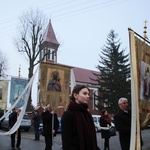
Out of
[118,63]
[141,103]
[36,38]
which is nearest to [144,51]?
[141,103]

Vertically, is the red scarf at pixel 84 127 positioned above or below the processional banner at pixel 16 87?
below

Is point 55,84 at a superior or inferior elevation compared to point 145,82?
superior

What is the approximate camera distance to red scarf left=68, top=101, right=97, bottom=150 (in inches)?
145

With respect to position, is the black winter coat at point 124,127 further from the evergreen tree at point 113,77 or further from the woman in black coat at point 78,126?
the evergreen tree at point 113,77

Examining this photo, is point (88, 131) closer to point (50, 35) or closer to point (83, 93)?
point (83, 93)

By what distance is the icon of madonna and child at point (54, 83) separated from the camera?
1190 centimetres

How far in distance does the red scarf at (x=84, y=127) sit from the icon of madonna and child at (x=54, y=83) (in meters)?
7.98

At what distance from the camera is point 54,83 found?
12.3 m

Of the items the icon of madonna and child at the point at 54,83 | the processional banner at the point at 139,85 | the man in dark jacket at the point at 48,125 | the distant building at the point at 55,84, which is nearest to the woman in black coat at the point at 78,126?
the processional banner at the point at 139,85

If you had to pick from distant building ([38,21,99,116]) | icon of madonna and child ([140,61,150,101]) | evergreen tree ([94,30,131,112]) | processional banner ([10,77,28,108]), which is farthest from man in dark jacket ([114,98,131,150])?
evergreen tree ([94,30,131,112])

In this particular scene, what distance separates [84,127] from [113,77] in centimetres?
3897

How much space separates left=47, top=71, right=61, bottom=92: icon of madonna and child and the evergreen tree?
98.0 feet

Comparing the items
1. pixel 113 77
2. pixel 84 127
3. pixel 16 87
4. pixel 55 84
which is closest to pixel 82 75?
pixel 113 77

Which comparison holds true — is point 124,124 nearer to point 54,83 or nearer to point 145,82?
point 145,82
